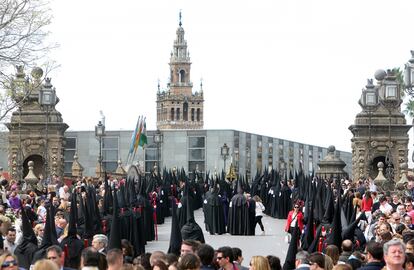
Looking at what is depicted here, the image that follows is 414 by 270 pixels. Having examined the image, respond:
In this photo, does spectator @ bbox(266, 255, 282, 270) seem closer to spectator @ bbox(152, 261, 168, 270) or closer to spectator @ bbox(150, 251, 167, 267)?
spectator @ bbox(150, 251, 167, 267)

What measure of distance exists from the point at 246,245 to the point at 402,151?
37749 millimetres

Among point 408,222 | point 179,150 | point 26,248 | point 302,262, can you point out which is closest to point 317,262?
point 302,262

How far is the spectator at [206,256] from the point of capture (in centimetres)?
1403

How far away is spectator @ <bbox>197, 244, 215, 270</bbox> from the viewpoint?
1403 cm

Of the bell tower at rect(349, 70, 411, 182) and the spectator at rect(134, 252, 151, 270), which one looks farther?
the bell tower at rect(349, 70, 411, 182)

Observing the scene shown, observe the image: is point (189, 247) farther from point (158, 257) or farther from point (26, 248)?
point (26, 248)

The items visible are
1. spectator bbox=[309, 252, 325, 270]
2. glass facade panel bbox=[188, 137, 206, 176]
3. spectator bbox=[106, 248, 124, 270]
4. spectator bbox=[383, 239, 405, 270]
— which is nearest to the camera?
spectator bbox=[383, 239, 405, 270]

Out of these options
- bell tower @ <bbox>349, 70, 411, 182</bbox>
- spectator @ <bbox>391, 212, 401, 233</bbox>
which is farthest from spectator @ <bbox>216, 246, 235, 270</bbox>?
bell tower @ <bbox>349, 70, 411, 182</bbox>

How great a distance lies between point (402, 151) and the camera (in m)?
68.1

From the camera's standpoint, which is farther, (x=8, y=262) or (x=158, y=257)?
(x=158, y=257)

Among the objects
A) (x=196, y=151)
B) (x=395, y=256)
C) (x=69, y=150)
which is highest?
(x=196, y=151)

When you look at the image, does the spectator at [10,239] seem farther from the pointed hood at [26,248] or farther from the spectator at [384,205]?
the spectator at [384,205]

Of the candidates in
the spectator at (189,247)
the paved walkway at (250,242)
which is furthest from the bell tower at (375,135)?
the spectator at (189,247)

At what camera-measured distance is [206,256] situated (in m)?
14.1
